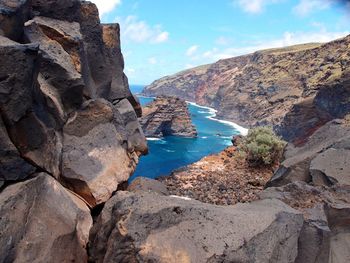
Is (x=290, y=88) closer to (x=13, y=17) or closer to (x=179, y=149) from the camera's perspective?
(x=179, y=149)

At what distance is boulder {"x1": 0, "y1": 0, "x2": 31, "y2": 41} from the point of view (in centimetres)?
1628

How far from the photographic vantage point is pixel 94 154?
1875 centimetres

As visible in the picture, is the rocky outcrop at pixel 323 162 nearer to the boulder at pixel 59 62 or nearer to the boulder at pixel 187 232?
the boulder at pixel 187 232

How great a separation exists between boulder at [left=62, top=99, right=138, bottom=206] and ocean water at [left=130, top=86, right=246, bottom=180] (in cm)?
3014

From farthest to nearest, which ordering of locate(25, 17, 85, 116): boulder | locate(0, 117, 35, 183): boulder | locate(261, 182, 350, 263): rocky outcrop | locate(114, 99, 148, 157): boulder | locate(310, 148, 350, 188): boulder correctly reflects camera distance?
locate(114, 99, 148, 157): boulder
locate(310, 148, 350, 188): boulder
locate(25, 17, 85, 116): boulder
locate(261, 182, 350, 263): rocky outcrop
locate(0, 117, 35, 183): boulder

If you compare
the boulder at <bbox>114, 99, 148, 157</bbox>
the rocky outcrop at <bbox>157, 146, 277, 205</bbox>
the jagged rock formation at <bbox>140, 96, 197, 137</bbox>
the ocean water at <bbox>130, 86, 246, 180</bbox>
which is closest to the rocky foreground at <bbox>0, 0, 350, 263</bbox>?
the boulder at <bbox>114, 99, 148, 157</bbox>

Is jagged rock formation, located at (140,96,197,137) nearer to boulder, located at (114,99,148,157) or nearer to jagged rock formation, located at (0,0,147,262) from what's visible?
boulder, located at (114,99,148,157)

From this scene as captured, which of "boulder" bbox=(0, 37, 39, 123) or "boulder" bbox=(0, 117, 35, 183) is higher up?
"boulder" bbox=(0, 37, 39, 123)

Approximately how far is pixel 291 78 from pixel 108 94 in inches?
5291

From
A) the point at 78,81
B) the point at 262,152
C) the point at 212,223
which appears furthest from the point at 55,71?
the point at 262,152

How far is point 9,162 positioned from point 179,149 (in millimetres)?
79438

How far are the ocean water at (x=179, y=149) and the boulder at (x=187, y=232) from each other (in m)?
36.7

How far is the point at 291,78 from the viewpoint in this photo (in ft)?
490

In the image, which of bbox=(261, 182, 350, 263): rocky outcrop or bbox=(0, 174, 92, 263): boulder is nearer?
bbox=(0, 174, 92, 263): boulder
